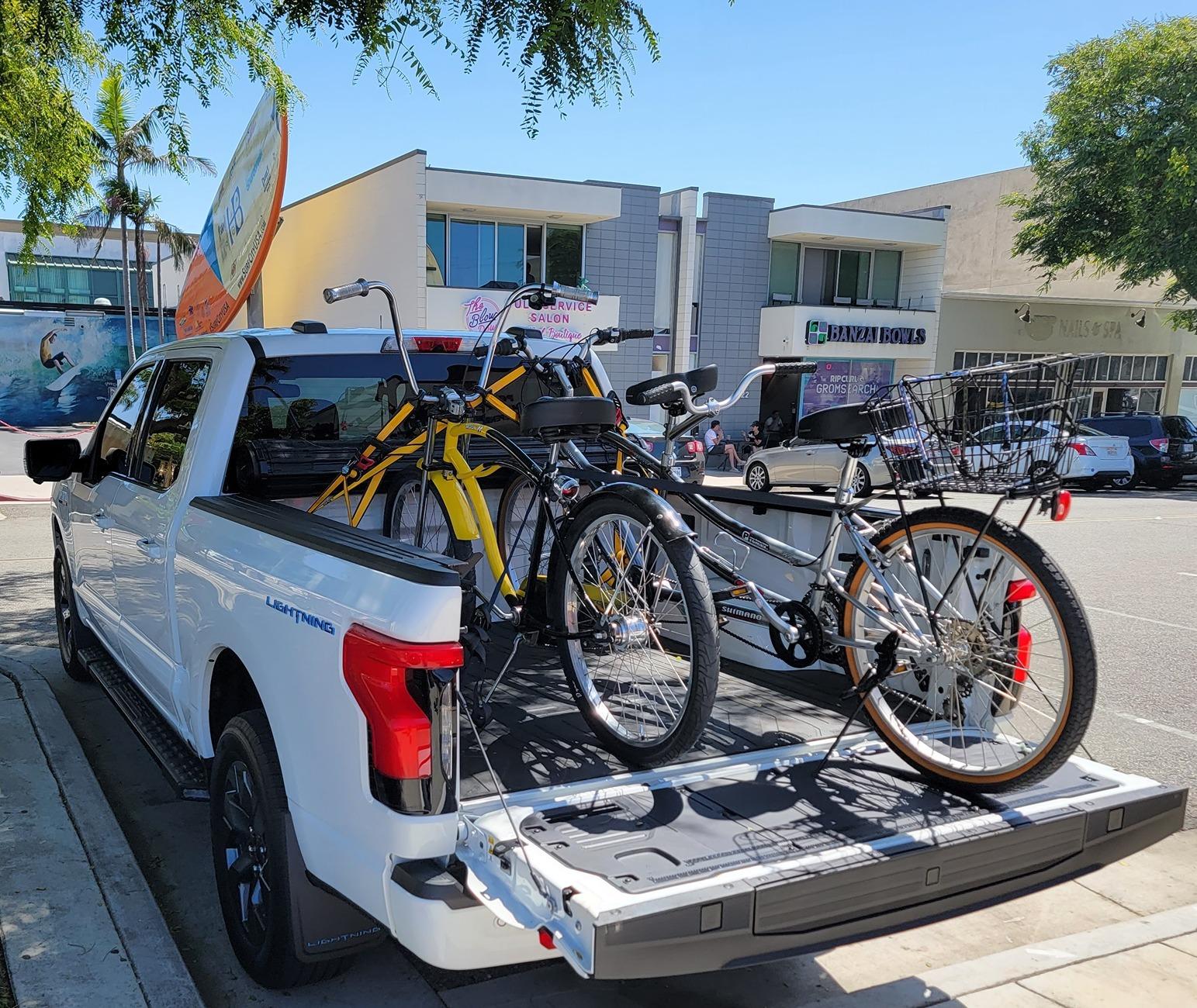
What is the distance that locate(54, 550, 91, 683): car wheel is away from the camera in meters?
5.77

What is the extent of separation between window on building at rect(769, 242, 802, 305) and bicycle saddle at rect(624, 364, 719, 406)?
1108 inches

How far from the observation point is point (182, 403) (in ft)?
13.5

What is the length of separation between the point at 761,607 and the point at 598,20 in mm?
4119

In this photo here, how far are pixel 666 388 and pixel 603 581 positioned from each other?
743mm

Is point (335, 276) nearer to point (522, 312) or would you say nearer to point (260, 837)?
point (522, 312)

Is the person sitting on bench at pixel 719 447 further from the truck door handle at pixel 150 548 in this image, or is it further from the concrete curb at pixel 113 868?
the truck door handle at pixel 150 548

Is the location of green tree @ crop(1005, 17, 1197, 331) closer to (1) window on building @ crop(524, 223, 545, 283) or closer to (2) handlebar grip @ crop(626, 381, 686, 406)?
(1) window on building @ crop(524, 223, 545, 283)

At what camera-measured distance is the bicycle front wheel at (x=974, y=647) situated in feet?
9.12

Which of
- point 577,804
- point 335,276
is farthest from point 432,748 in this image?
point 335,276

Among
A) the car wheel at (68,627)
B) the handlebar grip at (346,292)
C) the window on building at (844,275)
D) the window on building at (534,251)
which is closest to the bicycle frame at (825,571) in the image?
the handlebar grip at (346,292)

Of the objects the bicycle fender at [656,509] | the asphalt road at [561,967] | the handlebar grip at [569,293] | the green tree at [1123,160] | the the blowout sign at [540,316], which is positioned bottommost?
the asphalt road at [561,967]

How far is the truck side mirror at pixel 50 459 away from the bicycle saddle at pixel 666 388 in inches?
115

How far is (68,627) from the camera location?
602cm

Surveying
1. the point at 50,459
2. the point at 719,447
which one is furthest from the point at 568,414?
the point at 719,447
